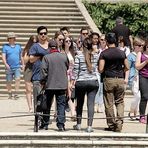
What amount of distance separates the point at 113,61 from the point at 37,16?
12498 mm

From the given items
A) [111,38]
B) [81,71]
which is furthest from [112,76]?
[111,38]

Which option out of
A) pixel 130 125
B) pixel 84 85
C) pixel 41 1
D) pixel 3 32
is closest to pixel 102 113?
pixel 130 125

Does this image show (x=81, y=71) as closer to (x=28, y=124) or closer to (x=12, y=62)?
(x=28, y=124)

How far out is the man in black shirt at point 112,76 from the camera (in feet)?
47.6

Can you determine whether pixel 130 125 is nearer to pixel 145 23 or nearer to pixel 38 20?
pixel 38 20

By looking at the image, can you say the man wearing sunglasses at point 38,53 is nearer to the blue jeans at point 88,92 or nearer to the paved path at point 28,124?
the paved path at point 28,124

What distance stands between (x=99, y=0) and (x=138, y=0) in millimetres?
1574

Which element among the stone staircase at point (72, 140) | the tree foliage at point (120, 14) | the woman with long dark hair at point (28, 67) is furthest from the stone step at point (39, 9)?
the stone staircase at point (72, 140)

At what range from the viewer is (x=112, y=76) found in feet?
47.8

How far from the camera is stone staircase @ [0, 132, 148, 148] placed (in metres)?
13.1

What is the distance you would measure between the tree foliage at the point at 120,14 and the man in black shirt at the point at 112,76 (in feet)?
47.2

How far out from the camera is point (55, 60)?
14484mm

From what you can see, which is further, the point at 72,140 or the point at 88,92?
the point at 88,92

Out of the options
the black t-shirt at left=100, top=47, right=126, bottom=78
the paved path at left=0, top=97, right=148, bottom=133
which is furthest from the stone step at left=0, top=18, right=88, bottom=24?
the black t-shirt at left=100, top=47, right=126, bottom=78
